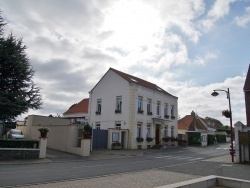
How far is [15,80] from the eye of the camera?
68.2ft

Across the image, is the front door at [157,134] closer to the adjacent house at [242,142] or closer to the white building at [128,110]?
the white building at [128,110]

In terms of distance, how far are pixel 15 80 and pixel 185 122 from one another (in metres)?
45.6

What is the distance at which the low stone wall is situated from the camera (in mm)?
18516

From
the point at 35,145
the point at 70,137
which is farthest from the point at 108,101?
the point at 35,145

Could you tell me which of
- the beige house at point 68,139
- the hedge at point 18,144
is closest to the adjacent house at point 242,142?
the beige house at point 68,139

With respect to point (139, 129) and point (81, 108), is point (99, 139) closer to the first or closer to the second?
point (139, 129)

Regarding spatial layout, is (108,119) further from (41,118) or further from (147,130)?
(41,118)

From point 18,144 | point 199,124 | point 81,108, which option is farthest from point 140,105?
point 199,124

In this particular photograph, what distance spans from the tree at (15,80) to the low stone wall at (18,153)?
8.70 feet

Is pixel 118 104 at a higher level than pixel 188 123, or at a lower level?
higher

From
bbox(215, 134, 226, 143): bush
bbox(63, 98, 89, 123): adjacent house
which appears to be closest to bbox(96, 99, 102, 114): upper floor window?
bbox(63, 98, 89, 123): adjacent house

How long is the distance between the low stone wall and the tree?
8.70ft

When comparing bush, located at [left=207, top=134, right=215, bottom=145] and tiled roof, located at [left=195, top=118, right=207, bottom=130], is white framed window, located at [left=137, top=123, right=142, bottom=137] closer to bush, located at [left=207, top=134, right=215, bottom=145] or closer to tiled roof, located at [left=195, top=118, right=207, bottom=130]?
bush, located at [left=207, top=134, right=215, bottom=145]

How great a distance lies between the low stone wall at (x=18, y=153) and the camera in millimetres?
18516
